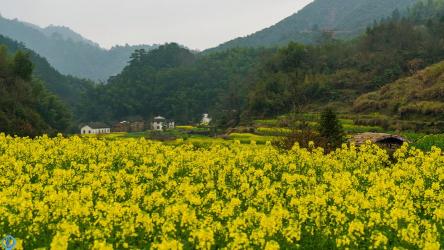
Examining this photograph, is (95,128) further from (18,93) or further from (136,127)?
(18,93)

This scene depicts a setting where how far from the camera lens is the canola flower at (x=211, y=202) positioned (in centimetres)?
1527

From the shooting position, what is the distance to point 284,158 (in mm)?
29438

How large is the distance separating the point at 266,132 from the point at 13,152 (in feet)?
167

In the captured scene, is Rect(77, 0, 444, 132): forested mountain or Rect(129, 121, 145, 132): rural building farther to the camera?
Rect(129, 121, 145, 132): rural building

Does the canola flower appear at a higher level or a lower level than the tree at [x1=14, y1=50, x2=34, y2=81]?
lower

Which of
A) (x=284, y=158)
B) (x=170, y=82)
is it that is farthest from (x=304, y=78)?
(x=284, y=158)

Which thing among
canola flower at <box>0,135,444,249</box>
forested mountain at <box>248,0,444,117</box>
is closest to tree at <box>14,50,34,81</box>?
forested mountain at <box>248,0,444,117</box>

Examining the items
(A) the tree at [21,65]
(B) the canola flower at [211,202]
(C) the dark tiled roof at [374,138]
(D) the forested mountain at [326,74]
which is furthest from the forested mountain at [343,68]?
(B) the canola flower at [211,202]

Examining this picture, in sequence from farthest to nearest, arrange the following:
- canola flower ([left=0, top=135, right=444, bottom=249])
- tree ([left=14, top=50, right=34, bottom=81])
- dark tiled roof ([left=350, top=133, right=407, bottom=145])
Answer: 1. tree ([left=14, top=50, right=34, bottom=81])
2. dark tiled roof ([left=350, top=133, right=407, bottom=145])
3. canola flower ([left=0, top=135, right=444, bottom=249])

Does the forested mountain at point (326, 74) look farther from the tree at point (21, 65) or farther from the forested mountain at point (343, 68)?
the tree at point (21, 65)

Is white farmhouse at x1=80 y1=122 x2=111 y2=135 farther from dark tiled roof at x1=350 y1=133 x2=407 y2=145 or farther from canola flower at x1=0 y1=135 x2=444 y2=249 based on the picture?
canola flower at x1=0 y1=135 x2=444 y2=249

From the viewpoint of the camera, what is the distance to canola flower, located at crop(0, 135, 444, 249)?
50.1 ft

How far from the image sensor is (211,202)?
2089cm

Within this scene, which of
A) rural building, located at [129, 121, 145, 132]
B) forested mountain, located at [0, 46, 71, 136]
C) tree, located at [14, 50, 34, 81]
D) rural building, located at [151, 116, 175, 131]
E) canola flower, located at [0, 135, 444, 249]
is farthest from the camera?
rural building, located at [151, 116, 175, 131]
